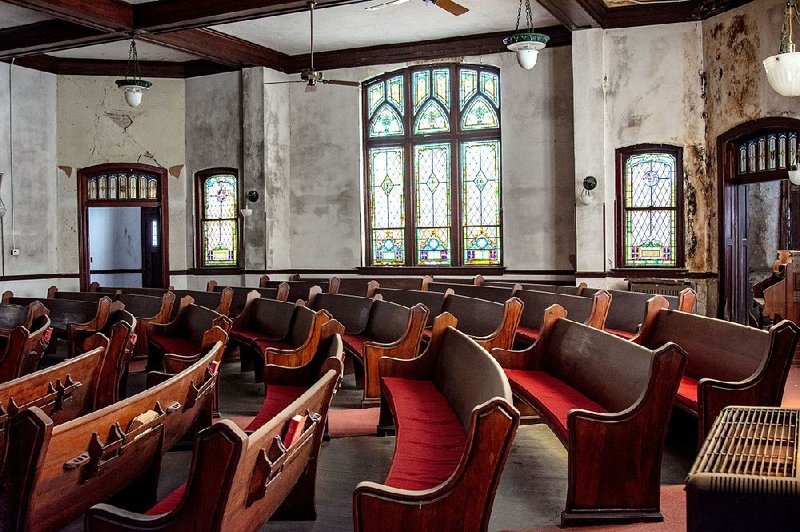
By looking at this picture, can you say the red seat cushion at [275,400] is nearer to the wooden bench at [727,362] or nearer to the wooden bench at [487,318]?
the wooden bench at [487,318]

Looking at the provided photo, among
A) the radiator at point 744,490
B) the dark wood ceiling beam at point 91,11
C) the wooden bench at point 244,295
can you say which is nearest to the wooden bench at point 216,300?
the wooden bench at point 244,295

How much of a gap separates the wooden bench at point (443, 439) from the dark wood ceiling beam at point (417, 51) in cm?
716

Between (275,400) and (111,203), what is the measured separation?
31.6 ft

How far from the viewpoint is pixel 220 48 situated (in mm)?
11625

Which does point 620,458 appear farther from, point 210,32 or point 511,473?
point 210,32

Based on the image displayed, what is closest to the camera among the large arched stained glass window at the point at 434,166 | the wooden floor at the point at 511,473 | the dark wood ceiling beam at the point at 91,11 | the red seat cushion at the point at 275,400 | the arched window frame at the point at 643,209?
the wooden floor at the point at 511,473

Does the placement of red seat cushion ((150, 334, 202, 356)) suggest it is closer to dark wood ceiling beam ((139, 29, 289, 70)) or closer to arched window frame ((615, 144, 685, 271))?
dark wood ceiling beam ((139, 29, 289, 70))

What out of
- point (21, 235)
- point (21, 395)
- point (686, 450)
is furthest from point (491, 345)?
point (21, 235)

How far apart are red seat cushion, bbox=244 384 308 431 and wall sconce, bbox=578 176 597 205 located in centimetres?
626

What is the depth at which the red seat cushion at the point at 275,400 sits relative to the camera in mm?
4133

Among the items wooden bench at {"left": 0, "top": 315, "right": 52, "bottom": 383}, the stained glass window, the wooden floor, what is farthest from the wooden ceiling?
the wooden floor

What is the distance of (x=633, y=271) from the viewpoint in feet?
33.6

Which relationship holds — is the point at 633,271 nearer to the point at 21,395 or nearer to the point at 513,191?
the point at 513,191

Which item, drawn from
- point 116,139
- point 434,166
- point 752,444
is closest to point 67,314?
point 116,139
